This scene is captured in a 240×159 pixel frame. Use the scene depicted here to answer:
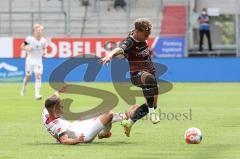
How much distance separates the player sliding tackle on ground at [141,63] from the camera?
1412cm

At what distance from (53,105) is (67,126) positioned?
43 cm

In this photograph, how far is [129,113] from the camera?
14102 mm

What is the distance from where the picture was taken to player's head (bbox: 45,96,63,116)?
12.6 m

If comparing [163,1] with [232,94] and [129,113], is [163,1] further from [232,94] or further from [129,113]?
[129,113]

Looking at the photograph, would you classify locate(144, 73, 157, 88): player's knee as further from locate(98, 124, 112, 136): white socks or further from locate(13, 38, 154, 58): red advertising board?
locate(13, 38, 154, 58): red advertising board

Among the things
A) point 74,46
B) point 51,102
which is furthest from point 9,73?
point 51,102

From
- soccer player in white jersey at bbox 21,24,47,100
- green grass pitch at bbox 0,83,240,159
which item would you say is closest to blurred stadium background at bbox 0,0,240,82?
soccer player in white jersey at bbox 21,24,47,100

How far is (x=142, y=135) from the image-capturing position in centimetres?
1488

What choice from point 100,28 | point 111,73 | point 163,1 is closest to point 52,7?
point 100,28

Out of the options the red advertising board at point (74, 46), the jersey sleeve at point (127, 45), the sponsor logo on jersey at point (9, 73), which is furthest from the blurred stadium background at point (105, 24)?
the jersey sleeve at point (127, 45)

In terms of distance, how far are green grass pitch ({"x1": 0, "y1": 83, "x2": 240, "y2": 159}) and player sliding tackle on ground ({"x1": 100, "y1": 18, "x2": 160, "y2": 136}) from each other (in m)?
0.55

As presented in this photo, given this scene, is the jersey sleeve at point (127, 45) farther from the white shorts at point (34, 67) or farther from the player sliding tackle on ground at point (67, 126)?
the white shorts at point (34, 67)

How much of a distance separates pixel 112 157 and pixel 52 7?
33.0m

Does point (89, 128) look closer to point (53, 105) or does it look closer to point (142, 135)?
point (53, 105)
